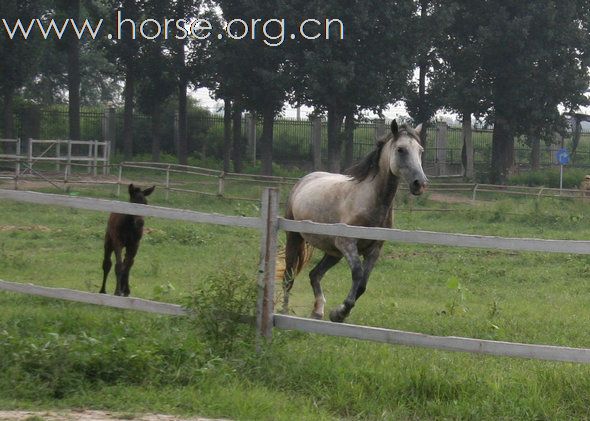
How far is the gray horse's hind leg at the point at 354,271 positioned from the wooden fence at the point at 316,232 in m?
1.95

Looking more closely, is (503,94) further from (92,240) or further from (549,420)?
(549,420)

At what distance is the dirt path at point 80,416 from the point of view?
6570mm

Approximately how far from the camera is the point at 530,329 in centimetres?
1026

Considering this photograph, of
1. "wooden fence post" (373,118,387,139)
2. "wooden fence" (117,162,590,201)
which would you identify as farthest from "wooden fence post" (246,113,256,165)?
"wooden fence" (117,162,590,201)

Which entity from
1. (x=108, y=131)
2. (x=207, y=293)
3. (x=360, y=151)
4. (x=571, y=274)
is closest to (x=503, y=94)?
(x=360, y=151)

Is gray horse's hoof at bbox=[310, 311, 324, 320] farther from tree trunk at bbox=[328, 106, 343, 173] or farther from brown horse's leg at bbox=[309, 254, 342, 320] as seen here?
tree trunk at bbox=[328, 106, 343, 173]

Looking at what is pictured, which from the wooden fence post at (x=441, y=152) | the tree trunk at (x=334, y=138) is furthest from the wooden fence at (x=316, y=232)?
the wooden fence post at (x=441, y=152)

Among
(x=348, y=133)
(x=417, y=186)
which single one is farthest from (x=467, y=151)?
(x=417, y=186)

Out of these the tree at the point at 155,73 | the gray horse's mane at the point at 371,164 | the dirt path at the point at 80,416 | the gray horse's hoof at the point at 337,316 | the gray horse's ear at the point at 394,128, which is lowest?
the dirt path at the point at 80,416

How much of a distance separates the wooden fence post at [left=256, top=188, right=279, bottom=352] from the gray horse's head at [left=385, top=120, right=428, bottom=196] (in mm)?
2435

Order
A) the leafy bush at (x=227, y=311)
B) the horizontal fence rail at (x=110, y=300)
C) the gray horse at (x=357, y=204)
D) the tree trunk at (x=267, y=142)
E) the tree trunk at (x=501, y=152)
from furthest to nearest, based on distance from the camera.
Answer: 1. the tree trunk at (x=501, y=152)
2. the tree trunk at (x=267, y=142)
3. the gray horse at (x=357, y=204)
4. the horizontal fence rail at (x=110, y=300)
5. the leafy bush at (x=227, y=311)

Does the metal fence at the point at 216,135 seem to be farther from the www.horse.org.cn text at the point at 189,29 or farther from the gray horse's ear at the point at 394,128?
the gray horse's ear at the point at 394,128

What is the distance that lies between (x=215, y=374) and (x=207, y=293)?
36.3 inches

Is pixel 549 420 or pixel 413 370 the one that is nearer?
pixel 549 420
